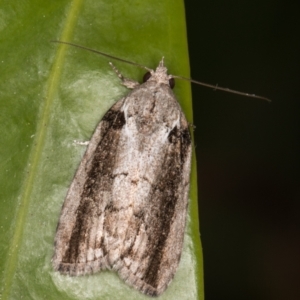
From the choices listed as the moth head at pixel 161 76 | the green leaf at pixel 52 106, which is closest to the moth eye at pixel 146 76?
the moth head at pixel 161 76

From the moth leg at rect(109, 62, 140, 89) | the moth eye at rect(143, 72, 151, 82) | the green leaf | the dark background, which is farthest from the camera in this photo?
the dark background

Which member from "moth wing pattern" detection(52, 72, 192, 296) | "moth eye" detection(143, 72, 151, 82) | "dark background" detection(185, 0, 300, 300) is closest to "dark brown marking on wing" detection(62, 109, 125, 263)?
"moth wing pattern" detection(52, 72, 192, 296)

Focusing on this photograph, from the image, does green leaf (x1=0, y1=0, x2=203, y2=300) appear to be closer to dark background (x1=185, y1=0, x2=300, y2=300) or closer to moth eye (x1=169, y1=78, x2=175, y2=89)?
moth eye (x1=169, y1=78, x2=175, y2=89)

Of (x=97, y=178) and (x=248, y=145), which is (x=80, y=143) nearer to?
(x=97, y=178)

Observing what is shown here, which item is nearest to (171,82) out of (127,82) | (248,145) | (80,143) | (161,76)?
(161,76)

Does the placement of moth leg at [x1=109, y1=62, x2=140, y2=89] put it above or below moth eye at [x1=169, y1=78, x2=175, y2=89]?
below

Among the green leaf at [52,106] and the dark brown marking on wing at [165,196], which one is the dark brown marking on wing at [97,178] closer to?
the green leaf at [52,106]

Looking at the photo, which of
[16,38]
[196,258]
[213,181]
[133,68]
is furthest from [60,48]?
[213,181]

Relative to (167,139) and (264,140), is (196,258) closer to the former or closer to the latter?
(167,139)

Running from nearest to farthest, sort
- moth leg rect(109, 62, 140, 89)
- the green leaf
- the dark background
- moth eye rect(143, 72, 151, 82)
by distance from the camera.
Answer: the green leaf
moth leg rect(109, 62, 140, 89)
moth eye rect(143, 72, 151, 82)
the dark background
